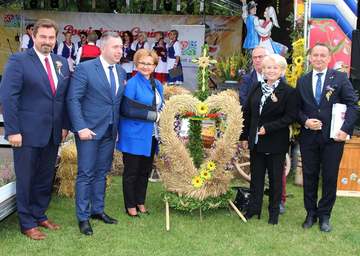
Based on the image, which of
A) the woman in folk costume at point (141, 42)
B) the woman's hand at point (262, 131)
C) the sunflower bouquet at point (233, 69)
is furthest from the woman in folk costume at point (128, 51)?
the woman's hand at point (262, 131)

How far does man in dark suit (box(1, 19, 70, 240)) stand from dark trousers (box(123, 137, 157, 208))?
2.39ft

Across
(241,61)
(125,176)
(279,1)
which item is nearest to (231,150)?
(125,176)

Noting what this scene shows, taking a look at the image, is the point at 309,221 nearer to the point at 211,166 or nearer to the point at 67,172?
the point at 211,166

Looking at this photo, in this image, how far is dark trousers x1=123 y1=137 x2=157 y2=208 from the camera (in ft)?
15.1

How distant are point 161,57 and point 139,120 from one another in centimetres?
843

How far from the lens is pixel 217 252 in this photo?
3930 millimetres

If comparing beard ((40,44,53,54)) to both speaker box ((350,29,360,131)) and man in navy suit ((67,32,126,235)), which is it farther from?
speaker box ((350,29,360,131))

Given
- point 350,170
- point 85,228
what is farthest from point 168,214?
point 350,170

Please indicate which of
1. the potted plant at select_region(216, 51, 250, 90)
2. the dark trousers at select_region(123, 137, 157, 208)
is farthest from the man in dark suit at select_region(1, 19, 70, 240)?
the potted plant at select_region(216, 51, 250, 90)

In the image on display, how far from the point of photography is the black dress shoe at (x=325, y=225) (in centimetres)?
446

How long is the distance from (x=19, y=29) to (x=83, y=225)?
422 inches

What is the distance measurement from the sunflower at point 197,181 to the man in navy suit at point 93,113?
0.82 m

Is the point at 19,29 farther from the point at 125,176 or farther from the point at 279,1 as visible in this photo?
the point at 125,176

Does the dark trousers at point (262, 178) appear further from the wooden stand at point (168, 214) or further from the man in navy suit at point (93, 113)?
the man in navy suit at point (93, 113)
